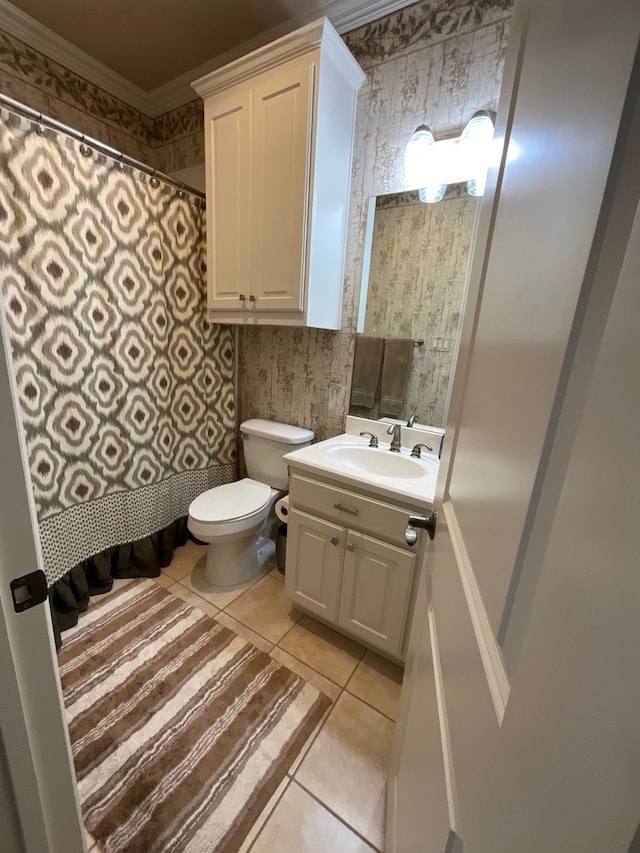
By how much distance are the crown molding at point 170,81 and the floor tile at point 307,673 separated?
105 inches

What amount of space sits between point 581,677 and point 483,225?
69 cm

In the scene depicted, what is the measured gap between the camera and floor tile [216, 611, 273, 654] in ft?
5.02

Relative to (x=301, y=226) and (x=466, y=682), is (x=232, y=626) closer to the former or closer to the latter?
(x=466, y=682)

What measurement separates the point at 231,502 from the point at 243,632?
1.93 ft

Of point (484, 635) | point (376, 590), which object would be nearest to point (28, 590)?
point (484, 635)

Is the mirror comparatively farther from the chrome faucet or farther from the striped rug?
the striped rug

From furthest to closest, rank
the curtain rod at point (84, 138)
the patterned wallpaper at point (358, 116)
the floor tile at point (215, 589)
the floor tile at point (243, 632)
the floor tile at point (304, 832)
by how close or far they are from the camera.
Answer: the floor tile at point (215, 589) → the floor tile at point (243, 632) → the patterned wallpaper at point (358, 116) → the curtain rod at point (84, 138) → the floor tile at point (304, 832)

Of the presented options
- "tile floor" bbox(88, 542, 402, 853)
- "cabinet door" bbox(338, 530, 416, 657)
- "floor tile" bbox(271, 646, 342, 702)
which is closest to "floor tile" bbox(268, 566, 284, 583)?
"tile floor" bbox(88, 542, 402, 853)

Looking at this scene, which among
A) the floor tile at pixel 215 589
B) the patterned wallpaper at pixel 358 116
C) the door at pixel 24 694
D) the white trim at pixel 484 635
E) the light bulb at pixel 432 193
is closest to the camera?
Answer: the white trim at pixel 484 635

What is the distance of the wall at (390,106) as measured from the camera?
51.0 inches

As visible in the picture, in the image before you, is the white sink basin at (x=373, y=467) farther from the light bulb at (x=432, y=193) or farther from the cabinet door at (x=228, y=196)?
the light bulb at (x=432, y=193)

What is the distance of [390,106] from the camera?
148 centimetres

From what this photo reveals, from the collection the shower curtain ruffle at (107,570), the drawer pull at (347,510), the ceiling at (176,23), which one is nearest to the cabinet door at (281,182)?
the ceiling at (176,23)

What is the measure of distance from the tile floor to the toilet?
116 mm
